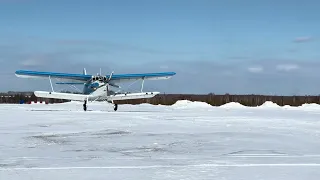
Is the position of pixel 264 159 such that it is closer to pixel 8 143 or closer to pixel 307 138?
pixel 307 138

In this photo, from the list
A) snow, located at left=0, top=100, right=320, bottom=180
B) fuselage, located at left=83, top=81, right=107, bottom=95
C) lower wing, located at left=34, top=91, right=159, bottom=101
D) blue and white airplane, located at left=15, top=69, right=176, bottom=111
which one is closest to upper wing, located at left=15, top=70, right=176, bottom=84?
blue and white airplane, located at left=15, top=69, right=176, bottom=111

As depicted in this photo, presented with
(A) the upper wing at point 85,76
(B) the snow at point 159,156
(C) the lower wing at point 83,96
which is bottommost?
(B) the snow at point 159,156

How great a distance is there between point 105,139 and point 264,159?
465 centimetres

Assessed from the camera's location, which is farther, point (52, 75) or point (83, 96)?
point (52, 75)

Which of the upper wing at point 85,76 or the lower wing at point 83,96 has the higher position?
the upper wing at point 85,76

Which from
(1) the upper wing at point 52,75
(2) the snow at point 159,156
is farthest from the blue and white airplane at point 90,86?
(2) the snow at point 159,156

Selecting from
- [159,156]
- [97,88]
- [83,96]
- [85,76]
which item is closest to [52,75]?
[85,76]

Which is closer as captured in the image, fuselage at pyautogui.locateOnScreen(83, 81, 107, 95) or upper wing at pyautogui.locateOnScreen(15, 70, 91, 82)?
fuselage at pyautogui.locateOnScreen(83, 81, 107, 95)

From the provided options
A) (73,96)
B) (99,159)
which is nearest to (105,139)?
(99,159)

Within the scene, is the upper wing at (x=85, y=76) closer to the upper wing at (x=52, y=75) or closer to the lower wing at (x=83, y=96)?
the upper wing at (x=52, y=75)

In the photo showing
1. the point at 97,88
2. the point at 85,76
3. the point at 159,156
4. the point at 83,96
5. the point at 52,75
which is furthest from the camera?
the point at 85,76

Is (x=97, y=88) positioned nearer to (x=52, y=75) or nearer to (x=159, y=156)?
(x=52, y=75)

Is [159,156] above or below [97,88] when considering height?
below

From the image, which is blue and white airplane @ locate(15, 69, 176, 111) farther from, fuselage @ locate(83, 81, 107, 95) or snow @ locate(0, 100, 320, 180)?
snow @ locate(0, 100, 320, 180)
